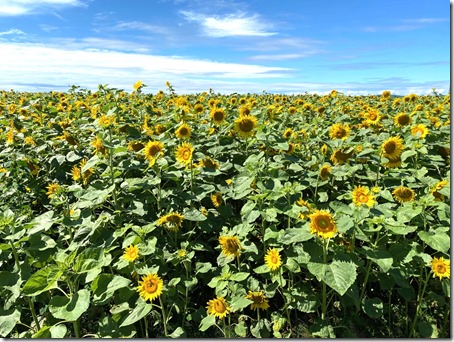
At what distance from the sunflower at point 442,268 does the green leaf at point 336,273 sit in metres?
0.60

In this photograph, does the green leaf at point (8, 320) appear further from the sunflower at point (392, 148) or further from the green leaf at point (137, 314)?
the sunflower at point (392, 148)

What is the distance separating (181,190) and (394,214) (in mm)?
1746

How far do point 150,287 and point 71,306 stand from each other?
1.56ft

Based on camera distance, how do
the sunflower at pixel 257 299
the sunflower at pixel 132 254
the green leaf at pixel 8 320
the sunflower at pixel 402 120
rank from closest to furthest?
the green leaf at pixel 8 320
the sunflower at pixel 132 254
the sunflower at pixel 257 299
the sunflower at pixel 402 120

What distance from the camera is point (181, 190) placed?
10.7 ft

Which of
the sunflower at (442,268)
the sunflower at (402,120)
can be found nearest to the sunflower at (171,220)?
the sunflower at (442,268)

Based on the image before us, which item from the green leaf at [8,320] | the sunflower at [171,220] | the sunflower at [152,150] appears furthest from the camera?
the sunflower at [152,150]

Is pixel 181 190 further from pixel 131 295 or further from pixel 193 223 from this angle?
pixel 131 295

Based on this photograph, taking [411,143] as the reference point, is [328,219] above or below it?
below

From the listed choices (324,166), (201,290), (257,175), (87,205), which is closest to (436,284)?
(324,166)

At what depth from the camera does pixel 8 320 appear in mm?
2330

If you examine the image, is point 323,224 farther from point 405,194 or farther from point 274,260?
point 405,194

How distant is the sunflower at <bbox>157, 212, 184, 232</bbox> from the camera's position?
9.05 feet

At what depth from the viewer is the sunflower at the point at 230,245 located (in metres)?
2.53
